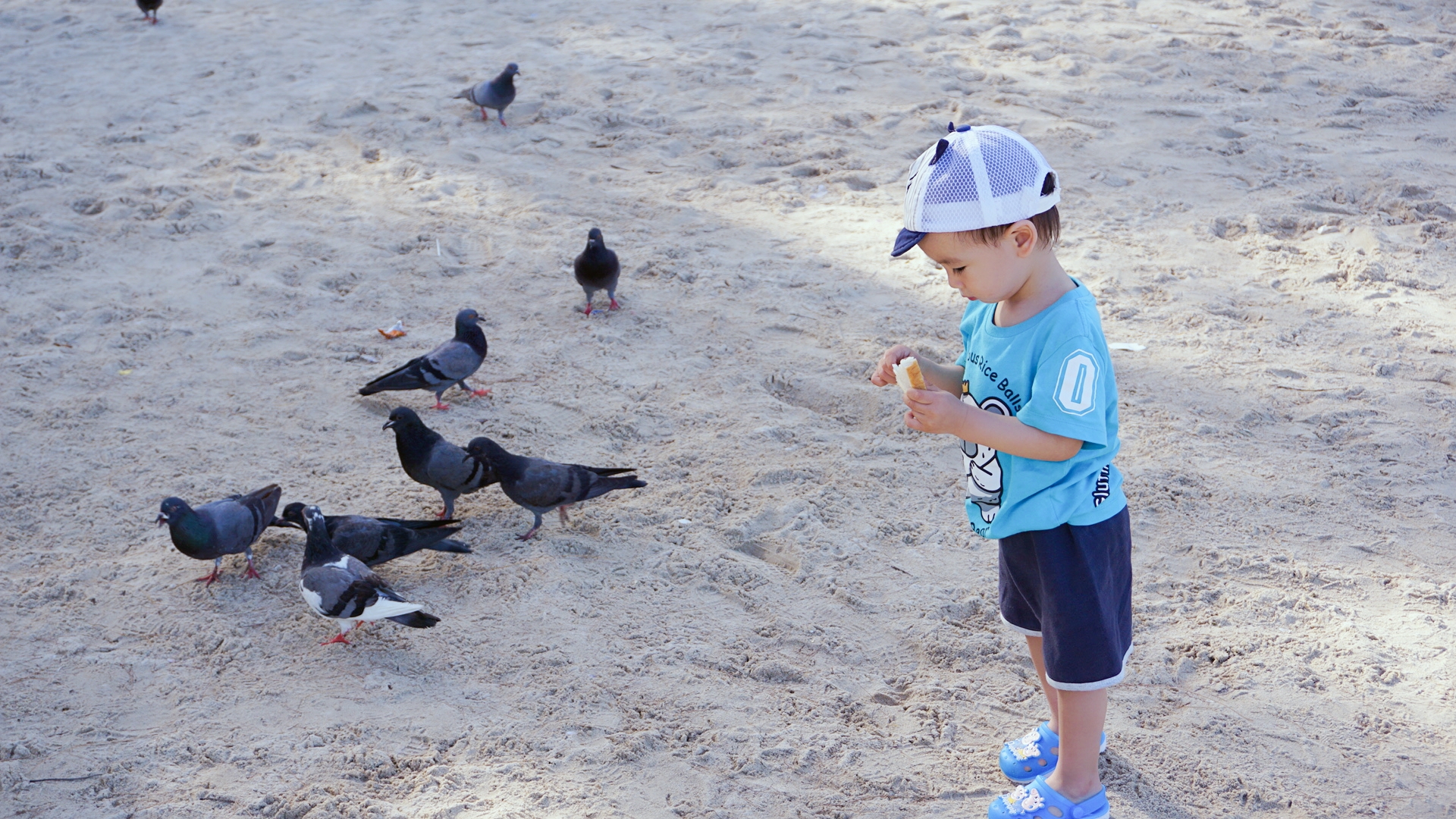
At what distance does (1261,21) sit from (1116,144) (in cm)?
351

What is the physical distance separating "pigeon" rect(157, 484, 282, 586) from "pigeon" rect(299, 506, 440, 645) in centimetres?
31

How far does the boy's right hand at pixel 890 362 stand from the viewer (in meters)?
2.67

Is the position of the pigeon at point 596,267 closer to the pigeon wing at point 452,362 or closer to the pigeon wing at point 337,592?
the pigeon wing at point 452,362

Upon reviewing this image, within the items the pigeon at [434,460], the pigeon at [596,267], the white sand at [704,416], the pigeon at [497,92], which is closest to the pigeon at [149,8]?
the white sand at [704,416]

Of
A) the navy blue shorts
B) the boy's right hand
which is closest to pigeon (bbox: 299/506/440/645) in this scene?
the boy's right hand

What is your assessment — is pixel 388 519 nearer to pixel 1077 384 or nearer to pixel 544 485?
pixel 544 485

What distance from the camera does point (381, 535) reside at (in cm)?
404

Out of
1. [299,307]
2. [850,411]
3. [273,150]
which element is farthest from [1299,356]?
[273,150]

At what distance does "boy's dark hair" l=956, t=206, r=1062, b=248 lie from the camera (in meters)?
2.46

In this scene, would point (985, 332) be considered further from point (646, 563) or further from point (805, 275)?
point (805, 275)

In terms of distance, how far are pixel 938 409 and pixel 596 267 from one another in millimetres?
3600

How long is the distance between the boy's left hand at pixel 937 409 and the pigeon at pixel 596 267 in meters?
3.53

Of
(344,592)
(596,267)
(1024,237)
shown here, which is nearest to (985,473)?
(1024,237)

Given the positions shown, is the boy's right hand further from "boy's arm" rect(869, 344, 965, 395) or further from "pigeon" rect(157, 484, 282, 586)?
"pigeon" rect(157, 484, 282, 586)
